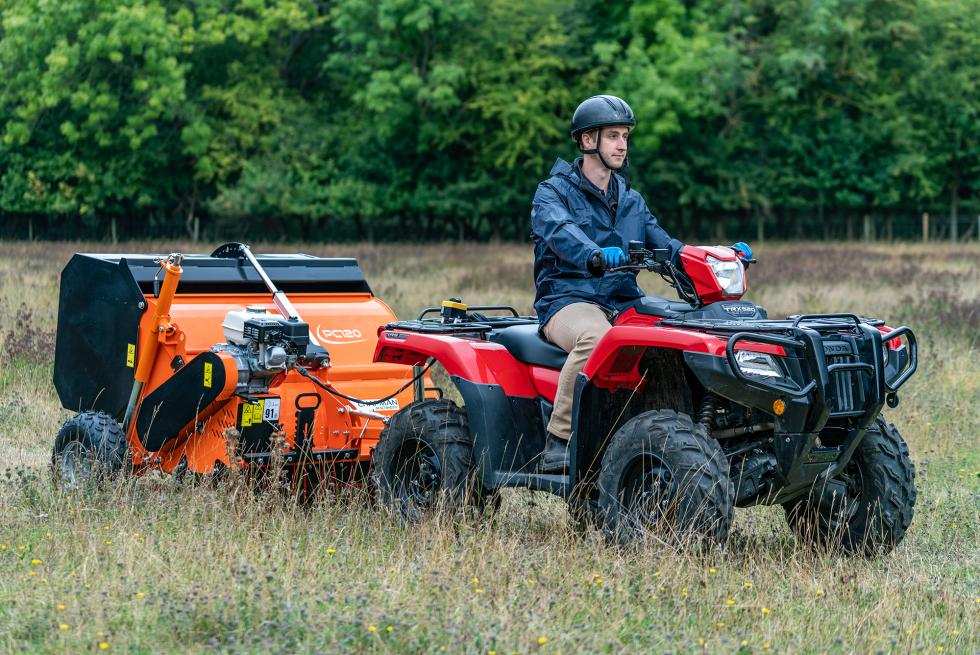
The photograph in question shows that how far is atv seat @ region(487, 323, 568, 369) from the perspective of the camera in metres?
7.07

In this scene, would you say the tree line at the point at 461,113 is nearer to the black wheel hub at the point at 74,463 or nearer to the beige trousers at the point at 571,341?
the black wheel hub at the point at 74,463

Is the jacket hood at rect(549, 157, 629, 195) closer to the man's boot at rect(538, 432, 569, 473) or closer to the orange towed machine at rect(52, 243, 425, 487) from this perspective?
the man's boot at rect(538, 432, 569, 473)

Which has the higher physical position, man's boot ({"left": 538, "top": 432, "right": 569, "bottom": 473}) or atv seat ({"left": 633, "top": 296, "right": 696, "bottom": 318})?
atv seat ({"left": 633, "top": 296, "right": 696, "bottom": 318})

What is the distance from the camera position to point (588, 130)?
7039 millimetres

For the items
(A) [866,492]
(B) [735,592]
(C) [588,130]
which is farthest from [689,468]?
(C) [588,130]

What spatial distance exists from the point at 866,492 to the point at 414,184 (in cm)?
4180

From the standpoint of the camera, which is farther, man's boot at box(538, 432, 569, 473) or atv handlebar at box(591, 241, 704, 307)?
man's boot at box(538, 432, 569, 473)

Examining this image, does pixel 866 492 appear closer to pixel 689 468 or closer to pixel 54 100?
pixel 689 468

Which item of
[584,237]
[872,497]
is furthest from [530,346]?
[872,497]

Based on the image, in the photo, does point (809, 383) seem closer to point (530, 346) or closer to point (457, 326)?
point (530, 346)

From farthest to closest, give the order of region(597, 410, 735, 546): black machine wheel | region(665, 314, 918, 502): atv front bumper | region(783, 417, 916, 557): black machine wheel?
region(783, 417, 916, 557): black machine wheel → region(597, 410, 735, 546): black machine wheel → region(665, 314, 918, 502): atv front bumper

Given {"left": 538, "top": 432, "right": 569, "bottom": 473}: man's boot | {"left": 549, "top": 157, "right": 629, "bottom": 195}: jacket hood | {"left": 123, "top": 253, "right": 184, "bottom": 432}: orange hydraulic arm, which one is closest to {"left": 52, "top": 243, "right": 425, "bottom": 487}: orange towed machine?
{"left": 123, "top": 253, "right": 184, "bottom": 432}: orange hydraulic arm

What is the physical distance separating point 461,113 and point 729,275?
1612 inches

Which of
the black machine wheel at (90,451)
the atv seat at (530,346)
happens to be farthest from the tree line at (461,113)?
the atv seat at (530,346)
